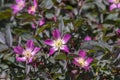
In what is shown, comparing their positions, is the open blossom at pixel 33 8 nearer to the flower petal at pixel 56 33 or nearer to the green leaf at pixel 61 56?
the flower petal at pixel 56 33

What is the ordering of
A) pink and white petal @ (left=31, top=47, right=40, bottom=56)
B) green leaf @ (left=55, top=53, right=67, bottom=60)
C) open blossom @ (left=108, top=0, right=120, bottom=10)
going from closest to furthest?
green leaf @ (left=55, top=53, right=67, bottom=60)
pink and white petal @ (left=31, top=47, right=40, bottom=56)
open blossom @ (left=108, top=0, right=120, bottom=10)

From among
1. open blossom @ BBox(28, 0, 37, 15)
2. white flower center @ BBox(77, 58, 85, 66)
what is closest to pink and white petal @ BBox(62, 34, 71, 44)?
white flower center @ BBox(77, 58, 85, 66)

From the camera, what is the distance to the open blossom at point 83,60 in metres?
1.77

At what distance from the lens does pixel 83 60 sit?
1813mm

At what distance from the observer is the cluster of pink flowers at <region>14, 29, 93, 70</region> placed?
1.76 metres

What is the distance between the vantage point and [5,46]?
5.95 feet

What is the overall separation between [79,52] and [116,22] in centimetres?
51

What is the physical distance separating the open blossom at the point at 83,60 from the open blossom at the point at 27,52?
0.18m

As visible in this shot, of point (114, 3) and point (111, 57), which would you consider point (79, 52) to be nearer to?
point (111, 57)

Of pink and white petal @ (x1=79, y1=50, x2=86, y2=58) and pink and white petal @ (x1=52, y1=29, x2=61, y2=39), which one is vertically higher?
pink and white petal @ (x1=52, y1=29, x2=61, y2=39)

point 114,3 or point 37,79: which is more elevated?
point 114,3

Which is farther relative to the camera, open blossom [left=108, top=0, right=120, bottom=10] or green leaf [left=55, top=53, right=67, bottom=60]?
open blossom [left=108, top=0, right=120, bottom=10]

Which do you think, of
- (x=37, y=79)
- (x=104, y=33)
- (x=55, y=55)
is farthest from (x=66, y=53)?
(x=104, y=33)

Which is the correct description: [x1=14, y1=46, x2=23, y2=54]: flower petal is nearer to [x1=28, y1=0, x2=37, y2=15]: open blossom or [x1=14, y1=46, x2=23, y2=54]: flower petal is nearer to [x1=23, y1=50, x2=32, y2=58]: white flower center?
[x1=23, y1=50, x2=32, y2=58]: white flower center
